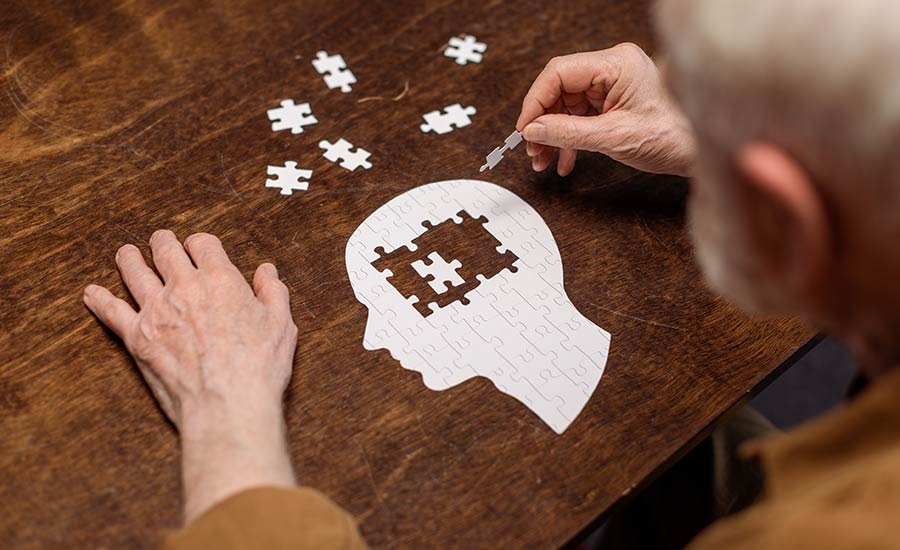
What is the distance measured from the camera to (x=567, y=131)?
1.48 m

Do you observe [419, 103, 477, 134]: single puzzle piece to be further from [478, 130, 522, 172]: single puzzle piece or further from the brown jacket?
the brown jacket

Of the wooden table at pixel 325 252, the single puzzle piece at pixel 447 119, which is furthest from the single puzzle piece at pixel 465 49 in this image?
the single puzzle piece at pixel 447 119

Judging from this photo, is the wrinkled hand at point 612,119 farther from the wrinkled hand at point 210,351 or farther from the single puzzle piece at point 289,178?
the wrinkled hand at point 210,351

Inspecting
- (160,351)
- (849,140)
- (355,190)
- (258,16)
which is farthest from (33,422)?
(849,140)

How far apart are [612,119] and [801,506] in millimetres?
874

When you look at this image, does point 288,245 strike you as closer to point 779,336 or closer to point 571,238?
point 571,238

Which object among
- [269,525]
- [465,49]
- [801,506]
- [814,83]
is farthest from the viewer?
[465,49]

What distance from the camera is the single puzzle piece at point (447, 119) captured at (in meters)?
1.61

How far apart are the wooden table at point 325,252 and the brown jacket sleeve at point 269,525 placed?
89mm

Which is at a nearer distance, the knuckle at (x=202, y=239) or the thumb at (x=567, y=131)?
the knuckle at (x=202, y=239)

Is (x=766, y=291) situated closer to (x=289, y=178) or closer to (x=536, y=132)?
(x=536, y=132)

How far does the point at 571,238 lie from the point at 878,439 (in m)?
0.73

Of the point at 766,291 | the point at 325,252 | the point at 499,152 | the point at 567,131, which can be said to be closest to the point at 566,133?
the point at 567,131

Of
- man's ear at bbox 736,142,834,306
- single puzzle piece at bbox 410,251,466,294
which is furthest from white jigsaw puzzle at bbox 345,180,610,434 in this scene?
man's ear at bbox 736,142,834,306
